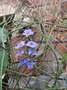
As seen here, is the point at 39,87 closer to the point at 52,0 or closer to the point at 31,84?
the point at 31,84

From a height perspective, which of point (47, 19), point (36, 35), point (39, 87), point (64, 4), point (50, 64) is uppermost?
point (64, 4)

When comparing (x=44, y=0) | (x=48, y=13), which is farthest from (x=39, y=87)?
(x=44, y=0)

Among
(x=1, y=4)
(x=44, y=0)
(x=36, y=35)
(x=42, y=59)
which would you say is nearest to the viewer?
(x=42, y=59)

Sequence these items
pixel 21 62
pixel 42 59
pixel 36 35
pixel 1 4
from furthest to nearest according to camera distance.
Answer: pixel 1 4, pixel 36 35, pixel 42 59, pixel 21 62

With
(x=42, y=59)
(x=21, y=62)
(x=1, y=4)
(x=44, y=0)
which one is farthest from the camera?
(x=1, y=4)

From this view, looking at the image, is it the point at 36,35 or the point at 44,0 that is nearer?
the point at 36,35

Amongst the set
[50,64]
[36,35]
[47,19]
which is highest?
[47,19]

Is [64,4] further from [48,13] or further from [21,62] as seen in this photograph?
[21,62]

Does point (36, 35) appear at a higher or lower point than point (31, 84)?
higher

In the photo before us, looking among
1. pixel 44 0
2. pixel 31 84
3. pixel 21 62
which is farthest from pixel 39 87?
pixel 44 0
